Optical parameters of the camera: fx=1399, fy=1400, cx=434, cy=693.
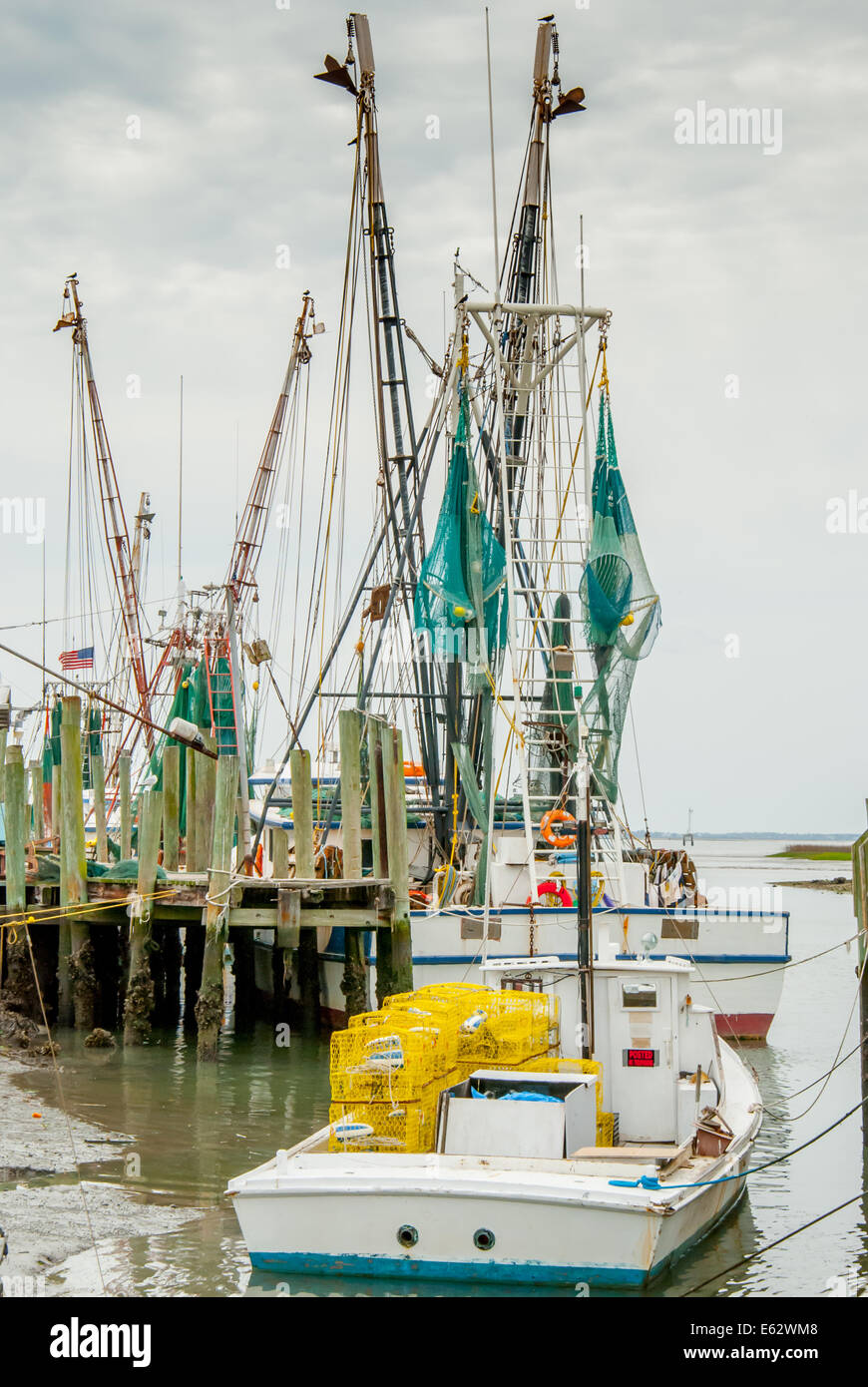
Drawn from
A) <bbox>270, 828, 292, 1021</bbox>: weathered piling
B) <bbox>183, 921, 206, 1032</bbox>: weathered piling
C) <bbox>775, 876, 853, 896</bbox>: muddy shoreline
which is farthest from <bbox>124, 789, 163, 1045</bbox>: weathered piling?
<bbox>775, 876, 853, 896</bbox>: muddy shoreline

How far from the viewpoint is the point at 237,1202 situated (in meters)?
10.5

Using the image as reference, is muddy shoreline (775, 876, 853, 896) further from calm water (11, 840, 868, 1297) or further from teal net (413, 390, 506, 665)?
teal net (413, 390, 506, 665)

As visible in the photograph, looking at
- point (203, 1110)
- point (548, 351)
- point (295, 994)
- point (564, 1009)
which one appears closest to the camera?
point (564, 1009)

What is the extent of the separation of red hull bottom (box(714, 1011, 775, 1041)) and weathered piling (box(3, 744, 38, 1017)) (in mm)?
11695

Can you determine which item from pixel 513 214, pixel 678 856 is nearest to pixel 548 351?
pixel 513 214

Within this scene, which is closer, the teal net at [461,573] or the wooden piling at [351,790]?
the teal net at [461,573]

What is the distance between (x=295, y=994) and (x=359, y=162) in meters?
17.1

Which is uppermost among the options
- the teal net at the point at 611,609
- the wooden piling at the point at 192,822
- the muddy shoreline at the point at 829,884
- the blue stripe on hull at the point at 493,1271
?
the teal net at the point at 611,609

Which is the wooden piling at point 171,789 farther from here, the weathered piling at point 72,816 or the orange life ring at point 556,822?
the orange life ring at point 556,822

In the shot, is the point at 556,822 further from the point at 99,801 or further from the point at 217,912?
the point at 99,801

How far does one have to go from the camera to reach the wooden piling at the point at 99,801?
91.7 feet

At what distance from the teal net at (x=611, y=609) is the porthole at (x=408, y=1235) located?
390 inches

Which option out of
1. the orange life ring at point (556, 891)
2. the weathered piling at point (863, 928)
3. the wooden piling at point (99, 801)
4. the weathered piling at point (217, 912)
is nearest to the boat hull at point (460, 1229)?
the weathered piling at point (863, 928)
